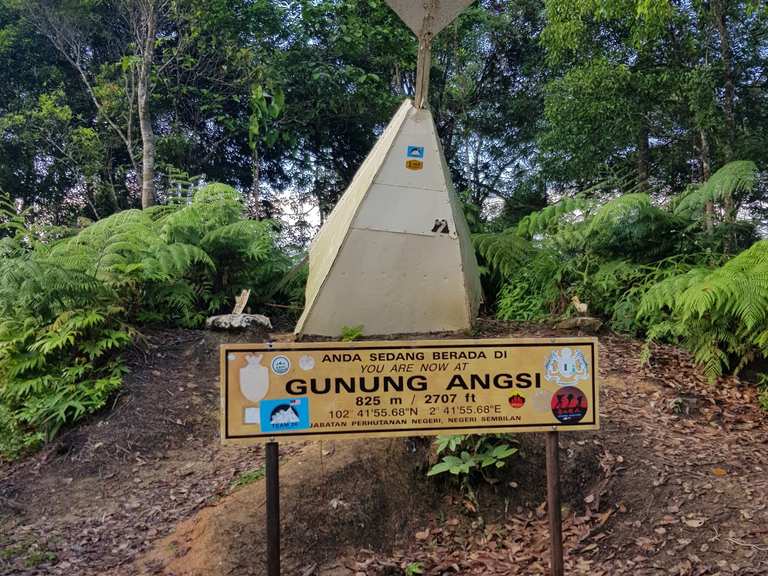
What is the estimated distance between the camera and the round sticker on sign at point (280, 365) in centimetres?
235

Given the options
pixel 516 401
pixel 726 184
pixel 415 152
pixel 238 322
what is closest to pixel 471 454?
pixel 516 401

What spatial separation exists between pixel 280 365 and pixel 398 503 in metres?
1.36

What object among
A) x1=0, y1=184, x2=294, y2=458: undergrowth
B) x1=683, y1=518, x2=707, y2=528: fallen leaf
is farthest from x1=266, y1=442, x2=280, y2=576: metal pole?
x1=0, y1=184, x2=294, y2=458: undergrowth

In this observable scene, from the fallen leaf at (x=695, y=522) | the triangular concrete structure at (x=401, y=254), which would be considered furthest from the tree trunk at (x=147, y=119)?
the fallen leaf at (x=695, y=522)

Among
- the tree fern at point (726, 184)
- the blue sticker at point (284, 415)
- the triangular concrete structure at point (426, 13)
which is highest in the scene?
the triangular concrete structure at point (426, 13)

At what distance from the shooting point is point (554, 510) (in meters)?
2.51

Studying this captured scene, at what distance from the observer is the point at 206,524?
3.19 meters

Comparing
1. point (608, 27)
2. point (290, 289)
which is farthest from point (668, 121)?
point (290, 289)

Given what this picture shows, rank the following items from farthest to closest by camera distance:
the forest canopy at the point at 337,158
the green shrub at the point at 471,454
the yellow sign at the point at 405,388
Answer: the forest canopy at the point at 337,158
the green shrub at the point at 471,454
the yellow sign at the point at 405,388

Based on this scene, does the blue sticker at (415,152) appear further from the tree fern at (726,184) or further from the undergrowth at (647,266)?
the tree fern at (726,184)

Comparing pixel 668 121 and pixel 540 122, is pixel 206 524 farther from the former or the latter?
pixel 540 122

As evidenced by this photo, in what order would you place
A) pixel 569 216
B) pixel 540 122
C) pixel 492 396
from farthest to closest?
pixel 540 122, pixel 569 216, pixel 492 396

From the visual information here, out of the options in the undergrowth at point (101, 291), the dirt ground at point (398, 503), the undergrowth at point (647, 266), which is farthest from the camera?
the undergrowth at point (101, 291)

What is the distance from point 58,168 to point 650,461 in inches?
482
